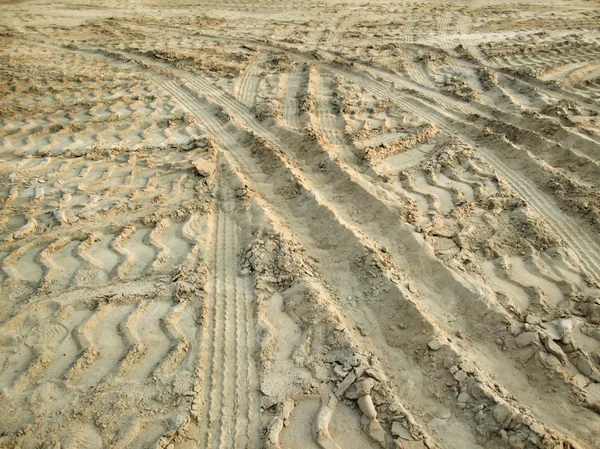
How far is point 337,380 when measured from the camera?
3141mm

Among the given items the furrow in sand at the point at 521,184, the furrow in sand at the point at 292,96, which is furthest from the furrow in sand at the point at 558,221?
the furrow in sand at the point at 292,96

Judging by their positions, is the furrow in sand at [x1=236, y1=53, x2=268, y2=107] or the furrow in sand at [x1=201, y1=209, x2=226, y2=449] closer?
the furrow in sand at [x1=201, y1=209, x2=226, y2=449]

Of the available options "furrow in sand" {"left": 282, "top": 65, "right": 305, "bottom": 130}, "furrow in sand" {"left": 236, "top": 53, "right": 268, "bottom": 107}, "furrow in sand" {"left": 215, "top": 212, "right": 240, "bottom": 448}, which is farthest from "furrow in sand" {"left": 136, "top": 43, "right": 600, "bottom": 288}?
"furrow in sand" {"left": 215, "top": 212, "right": 240, "bottom": 448}

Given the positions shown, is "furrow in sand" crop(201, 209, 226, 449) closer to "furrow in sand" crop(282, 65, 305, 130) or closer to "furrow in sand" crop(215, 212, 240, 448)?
"furrow in sand" crop(215, 212, 240, 448)

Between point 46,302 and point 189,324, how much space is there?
4.30 ft

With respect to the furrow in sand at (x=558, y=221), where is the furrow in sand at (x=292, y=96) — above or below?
above

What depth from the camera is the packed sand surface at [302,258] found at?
2.96m

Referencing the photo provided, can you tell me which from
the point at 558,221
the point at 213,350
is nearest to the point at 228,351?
the point at 213,350

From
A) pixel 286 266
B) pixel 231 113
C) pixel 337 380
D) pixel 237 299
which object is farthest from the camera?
pixel 231 113

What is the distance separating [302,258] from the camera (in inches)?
167

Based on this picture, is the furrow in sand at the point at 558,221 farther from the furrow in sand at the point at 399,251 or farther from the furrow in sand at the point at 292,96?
the furrow in sand at the point at 292,96

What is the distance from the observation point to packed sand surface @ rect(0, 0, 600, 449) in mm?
2959

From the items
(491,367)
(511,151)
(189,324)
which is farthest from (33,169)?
(511,151)

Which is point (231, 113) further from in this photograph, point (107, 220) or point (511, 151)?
point (511, 151)
